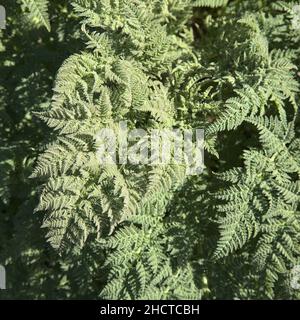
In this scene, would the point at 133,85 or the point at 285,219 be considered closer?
the point at 133,85

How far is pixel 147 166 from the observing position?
230 centimetres

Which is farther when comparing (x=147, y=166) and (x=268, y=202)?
(x=268, y=202)

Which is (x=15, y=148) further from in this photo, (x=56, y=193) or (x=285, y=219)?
(x=285, y=219)

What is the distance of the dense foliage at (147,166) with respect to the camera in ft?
7.22

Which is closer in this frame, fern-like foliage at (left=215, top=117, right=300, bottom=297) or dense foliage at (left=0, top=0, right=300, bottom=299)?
dense foliage at (left=0, top=0, right=300, bottom=299)

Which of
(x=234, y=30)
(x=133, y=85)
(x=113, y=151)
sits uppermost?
(x=234, y=30)

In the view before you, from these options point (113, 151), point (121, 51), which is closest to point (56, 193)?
point (113, 151)

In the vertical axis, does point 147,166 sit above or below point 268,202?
above

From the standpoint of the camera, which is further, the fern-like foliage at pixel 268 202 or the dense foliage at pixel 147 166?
the fern-like foliage at pixel 268 202

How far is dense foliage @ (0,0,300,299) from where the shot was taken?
220cm

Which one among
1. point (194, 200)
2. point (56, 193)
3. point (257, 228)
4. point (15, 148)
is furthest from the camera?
point (15, 148)
